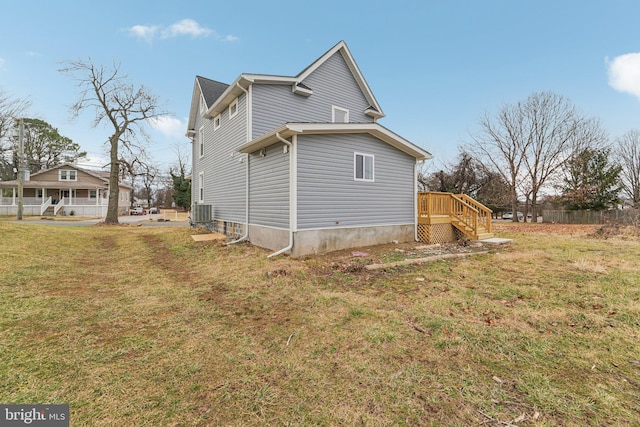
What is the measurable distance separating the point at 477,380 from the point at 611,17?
1847cm

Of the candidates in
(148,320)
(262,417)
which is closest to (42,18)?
(148,320)

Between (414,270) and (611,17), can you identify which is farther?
(611,17)

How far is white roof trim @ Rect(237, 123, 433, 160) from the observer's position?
759 centimetres

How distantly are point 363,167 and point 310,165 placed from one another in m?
2.13

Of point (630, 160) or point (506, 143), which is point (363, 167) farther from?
point (630, 160)

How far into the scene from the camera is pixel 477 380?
2467 mm

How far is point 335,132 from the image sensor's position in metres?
8.41

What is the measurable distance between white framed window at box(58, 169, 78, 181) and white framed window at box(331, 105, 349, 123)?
3533 centimetres

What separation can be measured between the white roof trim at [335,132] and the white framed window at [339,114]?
3424mm

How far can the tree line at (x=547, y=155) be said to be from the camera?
23141 millimetres

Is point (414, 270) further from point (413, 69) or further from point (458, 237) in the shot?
point (413, 69)

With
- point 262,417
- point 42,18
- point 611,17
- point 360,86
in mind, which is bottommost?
point 262,417

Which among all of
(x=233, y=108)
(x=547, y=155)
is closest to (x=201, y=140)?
(x=233, y=108)

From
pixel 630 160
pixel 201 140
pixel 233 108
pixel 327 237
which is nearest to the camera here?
pixel 327 237
